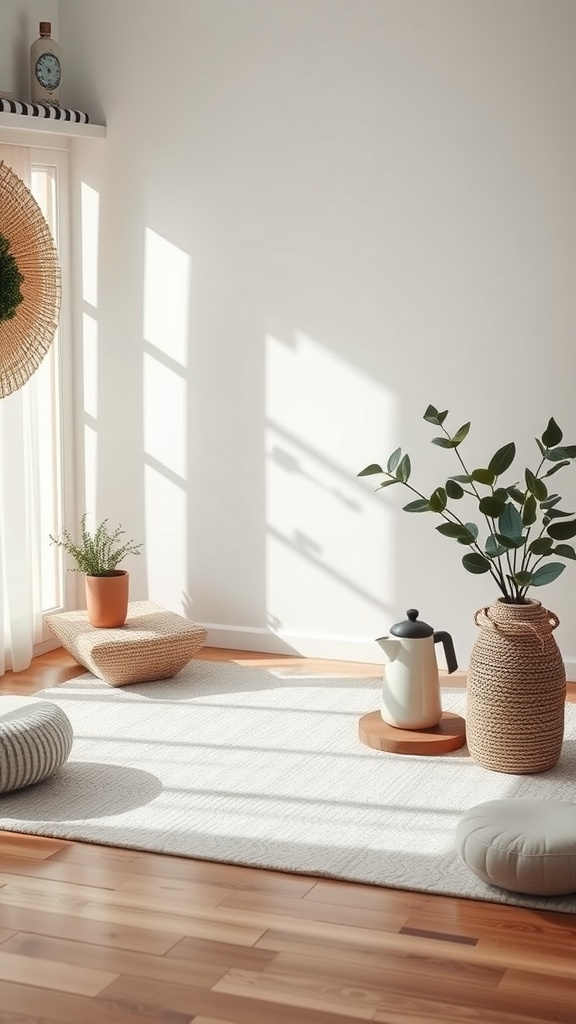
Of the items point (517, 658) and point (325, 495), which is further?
point (325, 495)

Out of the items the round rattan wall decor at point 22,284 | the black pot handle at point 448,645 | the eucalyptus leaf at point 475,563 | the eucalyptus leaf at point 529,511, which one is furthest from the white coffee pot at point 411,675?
the round rattan wall decor at point 22,284

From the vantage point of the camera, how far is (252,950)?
2674 mm

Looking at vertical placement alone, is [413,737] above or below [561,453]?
below

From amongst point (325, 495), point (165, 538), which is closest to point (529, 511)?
point (325, 495)

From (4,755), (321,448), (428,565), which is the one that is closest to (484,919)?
(4,755)

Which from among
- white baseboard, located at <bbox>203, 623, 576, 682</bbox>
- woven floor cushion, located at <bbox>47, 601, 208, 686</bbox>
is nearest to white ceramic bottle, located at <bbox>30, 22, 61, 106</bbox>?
woven floor cushion, located at <bbox>47, 601, 208, 686</bbox>

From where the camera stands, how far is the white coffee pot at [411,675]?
392 cm

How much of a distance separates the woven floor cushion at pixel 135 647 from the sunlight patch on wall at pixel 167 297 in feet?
3.76

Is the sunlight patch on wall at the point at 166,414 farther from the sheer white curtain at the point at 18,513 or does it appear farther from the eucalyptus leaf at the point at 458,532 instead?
the eucalyptus leaf at the point at 458,532

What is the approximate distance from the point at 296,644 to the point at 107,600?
83cm

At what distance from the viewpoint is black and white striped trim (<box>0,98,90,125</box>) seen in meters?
4.66

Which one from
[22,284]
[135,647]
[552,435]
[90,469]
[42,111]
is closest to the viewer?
[552,435]

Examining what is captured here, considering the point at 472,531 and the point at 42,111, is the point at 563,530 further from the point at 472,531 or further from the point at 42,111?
the point at 42,111

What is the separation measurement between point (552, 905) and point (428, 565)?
7.10 feet
